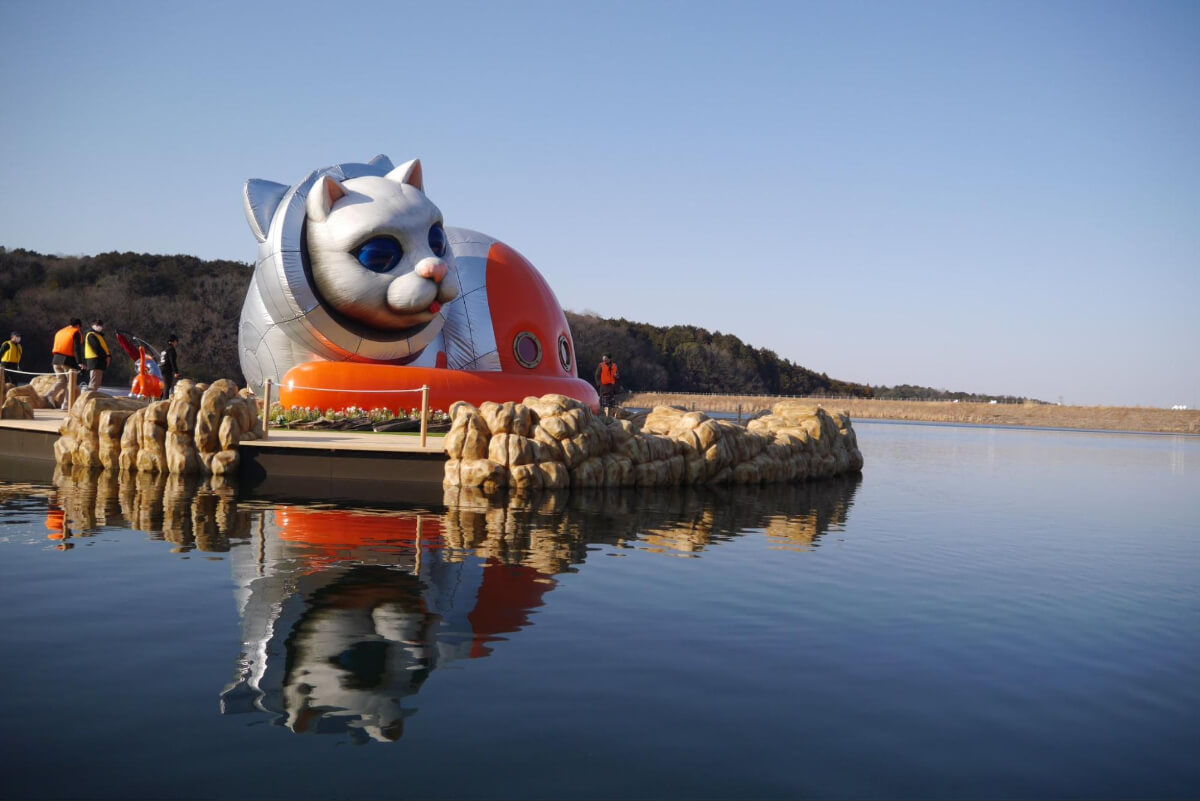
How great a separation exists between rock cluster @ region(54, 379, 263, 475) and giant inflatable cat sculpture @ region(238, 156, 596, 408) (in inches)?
94.9

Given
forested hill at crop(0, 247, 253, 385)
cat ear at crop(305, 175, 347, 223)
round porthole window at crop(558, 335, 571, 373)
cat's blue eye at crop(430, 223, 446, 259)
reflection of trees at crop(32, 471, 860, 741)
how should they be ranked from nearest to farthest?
reflection of trees at crop(32, 471, 860, 741) < cat ear at crop(305, 175, 347, 223) < cat's blue eye at crop(430, 223, 446, 259) < round porthole window at crop(558, 335, 571, 373) < forested hill at crop(0, 247, 253, 385)

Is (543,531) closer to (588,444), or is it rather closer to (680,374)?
(588,444)

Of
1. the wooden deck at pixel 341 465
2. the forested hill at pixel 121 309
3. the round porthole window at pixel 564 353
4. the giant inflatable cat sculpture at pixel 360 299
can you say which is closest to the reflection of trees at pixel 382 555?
the wooden deck at pixel 341 465

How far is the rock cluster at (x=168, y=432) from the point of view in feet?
44.5

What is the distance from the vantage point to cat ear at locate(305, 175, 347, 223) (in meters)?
15.6

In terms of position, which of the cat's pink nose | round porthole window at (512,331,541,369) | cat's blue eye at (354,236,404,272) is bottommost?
round porthole window at (512,331,541,369)

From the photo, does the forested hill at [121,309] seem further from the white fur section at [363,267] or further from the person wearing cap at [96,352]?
the white fur section at [363,267]

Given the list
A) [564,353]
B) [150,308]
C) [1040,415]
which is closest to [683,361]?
[1040,415]

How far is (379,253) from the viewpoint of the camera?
52.2ft

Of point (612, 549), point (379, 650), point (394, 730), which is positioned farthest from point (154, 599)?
point (612, 549)

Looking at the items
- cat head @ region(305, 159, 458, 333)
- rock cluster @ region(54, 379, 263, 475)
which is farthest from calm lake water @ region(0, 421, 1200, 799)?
cat head @ region(305, 159, 458, 333)

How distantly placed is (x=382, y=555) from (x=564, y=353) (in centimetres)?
1223

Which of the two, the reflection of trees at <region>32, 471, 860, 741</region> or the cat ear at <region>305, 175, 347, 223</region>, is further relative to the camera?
the cat ear at <region>305, 175, 347, 223</region>

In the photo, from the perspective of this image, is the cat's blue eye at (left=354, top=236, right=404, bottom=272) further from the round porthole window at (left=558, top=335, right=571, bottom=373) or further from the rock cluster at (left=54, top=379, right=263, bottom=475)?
the round porthole window at (left=558, top=335, right=571, bottom=373)
